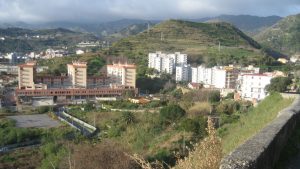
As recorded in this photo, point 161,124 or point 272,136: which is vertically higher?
point 272,136

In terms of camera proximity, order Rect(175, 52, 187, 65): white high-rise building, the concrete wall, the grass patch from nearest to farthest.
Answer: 1. the concrete wall
2. the grass patch
3. Rect(175, 52, 187, 65): white high-rise building

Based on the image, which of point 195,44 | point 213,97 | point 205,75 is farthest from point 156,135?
point 195,44

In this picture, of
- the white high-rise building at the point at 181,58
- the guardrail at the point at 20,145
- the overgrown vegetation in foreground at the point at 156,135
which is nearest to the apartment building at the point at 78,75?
the overgrown vegetation in foreground at the point at 156,135

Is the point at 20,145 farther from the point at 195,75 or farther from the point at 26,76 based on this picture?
the point at 195,75

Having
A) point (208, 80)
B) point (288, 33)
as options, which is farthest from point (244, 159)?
point (288, 33)

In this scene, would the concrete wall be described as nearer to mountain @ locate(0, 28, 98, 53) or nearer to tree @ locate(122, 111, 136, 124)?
tree @ locate(122, 111, 136, 124)

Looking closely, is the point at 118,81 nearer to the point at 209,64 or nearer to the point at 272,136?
the point at 209,64

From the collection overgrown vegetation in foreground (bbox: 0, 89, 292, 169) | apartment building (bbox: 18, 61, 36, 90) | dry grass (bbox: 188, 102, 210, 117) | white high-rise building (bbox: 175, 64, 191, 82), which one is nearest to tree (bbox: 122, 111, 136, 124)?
overgrown vegetation in foreground (bbox: 0, 89, 292, 169)

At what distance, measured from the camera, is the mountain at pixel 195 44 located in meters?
50.3

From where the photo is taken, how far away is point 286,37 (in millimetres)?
81125

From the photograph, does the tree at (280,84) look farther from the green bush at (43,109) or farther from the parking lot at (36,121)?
the green bush at (43,109)

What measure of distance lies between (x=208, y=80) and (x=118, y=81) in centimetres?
977

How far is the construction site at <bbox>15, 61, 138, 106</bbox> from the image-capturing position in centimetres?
3319

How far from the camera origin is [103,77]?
3753 centimetres
